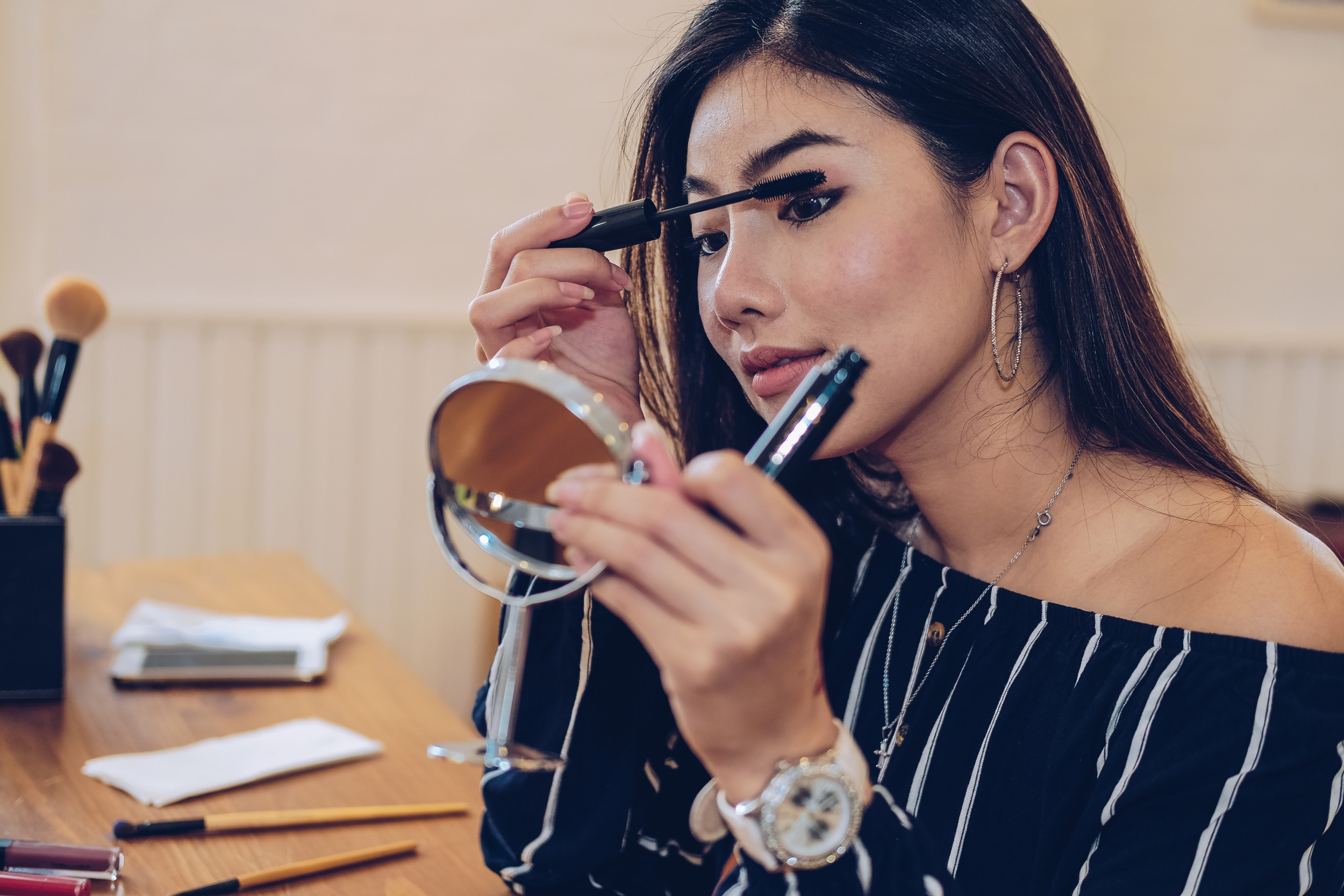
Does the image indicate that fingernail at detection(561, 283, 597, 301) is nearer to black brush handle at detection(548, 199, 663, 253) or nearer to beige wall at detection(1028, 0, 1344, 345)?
black brush handle at detection(548, 199, 663, 253)

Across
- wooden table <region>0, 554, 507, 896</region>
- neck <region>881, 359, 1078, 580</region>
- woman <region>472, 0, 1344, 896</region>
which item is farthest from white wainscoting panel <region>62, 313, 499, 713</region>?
neck <region>881, 359, 1078, 580</region>

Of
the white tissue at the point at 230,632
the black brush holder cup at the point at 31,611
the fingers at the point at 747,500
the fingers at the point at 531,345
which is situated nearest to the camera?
the fingers at the point at 747,500

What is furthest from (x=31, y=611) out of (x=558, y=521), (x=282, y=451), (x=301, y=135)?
(x=301, y=135)

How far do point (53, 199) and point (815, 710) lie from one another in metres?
1.98

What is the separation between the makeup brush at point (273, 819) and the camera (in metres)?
0.77

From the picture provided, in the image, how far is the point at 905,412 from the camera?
882 millimetres

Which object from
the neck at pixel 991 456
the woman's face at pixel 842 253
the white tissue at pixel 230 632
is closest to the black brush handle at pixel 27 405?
the white tissue at pixel 230 632

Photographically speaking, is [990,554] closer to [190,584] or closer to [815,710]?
[815,710]

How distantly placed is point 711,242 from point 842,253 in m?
0.16

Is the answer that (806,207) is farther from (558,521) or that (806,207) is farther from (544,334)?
(558,521)

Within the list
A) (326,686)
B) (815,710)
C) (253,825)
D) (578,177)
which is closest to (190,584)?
(326,686)

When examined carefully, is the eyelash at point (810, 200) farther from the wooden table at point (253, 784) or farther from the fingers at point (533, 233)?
the wooden table at point (253, 784)

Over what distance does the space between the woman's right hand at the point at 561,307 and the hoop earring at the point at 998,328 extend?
314 mm

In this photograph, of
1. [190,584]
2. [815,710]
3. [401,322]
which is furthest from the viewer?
[401,322]
